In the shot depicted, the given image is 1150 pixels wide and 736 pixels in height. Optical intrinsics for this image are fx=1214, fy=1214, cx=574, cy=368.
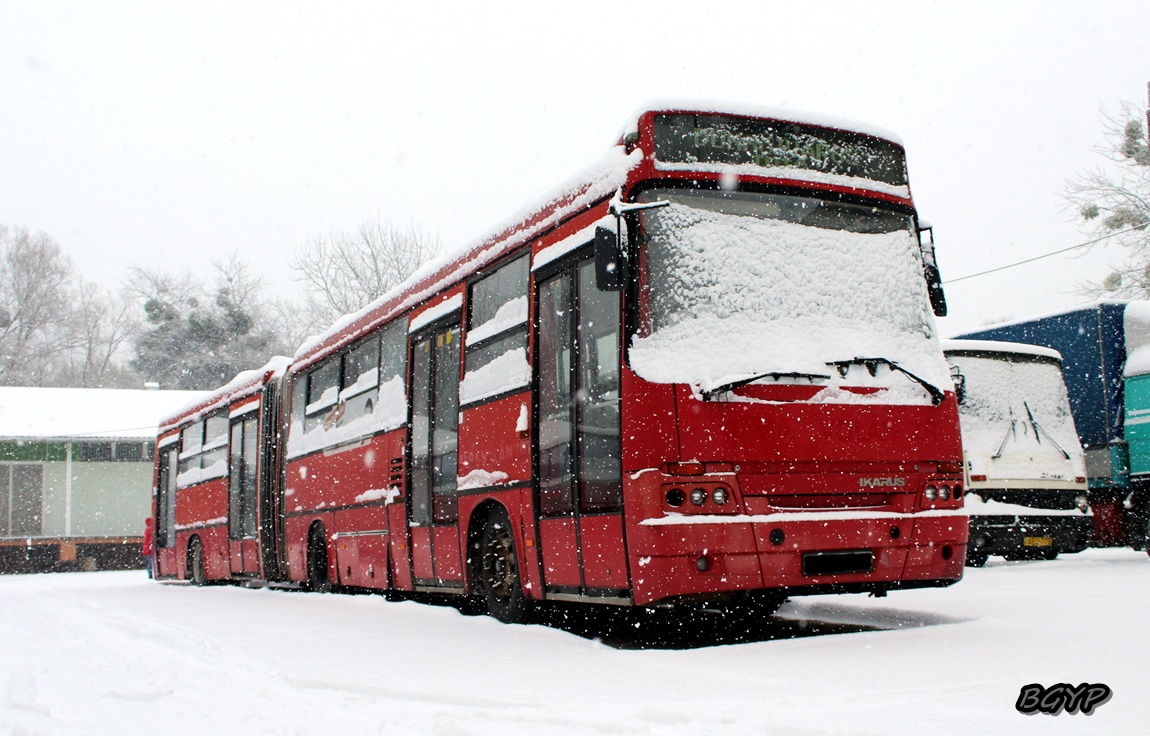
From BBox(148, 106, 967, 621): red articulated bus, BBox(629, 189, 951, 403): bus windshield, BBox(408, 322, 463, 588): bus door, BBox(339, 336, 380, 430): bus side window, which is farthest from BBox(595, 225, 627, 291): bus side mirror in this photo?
BBox(339, 336, 380, 430): bus side window

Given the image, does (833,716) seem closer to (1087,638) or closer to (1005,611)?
(1087,638)

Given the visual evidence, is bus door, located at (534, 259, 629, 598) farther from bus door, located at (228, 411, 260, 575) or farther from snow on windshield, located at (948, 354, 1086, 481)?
bus door, located at (228, 411, 260, 575)

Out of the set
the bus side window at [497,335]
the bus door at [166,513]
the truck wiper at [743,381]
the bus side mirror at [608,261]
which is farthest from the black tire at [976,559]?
the bus door at [166,513]

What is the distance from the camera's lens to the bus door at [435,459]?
10398 mm

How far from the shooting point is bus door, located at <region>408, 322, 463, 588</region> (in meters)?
10.4

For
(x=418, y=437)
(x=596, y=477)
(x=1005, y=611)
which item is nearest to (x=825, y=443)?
(x=596, y=477)

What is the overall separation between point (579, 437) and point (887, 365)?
2025 mm

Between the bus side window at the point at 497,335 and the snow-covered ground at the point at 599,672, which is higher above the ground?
the bus side window at the point at 497,335

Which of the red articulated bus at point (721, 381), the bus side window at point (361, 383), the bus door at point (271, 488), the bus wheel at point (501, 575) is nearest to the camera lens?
the red articulated bus at point (721, 381)

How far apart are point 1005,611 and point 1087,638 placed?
200 centimetres

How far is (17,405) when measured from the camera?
39.5 m

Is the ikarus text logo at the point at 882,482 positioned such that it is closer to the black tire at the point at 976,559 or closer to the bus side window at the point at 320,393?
the black tire at the point at 976,559

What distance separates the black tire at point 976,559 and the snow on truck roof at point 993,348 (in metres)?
2.49

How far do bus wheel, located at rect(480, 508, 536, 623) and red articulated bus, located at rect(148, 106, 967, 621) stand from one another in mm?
23
